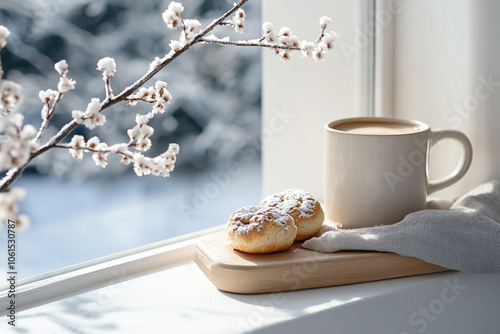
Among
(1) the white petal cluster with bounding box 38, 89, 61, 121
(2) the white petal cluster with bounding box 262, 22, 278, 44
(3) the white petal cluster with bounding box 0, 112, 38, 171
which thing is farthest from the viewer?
(2) the white petal cluster with bounding box 262, 22, 278, 44

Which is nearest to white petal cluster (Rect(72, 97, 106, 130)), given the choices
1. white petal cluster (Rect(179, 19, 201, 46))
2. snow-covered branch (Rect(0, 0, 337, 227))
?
snow-covered branch (Rect(0, 0, 337, 227))

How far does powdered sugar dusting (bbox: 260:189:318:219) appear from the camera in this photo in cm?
82

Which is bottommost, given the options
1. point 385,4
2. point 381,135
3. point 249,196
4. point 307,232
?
point 249,196

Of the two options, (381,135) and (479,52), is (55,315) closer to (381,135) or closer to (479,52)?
(381,135)

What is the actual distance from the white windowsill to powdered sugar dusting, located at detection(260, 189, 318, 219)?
113 millimetres

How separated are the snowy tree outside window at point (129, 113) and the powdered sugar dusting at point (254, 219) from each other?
14 cm

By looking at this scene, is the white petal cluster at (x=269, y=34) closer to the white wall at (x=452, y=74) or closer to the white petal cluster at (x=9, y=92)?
the white petal cluster at (x=9, y=92)

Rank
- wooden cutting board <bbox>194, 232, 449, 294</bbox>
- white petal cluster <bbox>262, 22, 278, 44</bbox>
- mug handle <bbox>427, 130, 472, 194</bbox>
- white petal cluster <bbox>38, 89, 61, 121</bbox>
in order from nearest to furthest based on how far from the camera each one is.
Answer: white petal cluster <bbox>38, 89, 61, 121</bbox> < white petal cluster <bbox>262, 22, 278, 44</bbox> < wooden cutting board <bbox>194, 232, 449, 294</bbox> < mug handle <bbox>427, 130, 472, 194</bbox>

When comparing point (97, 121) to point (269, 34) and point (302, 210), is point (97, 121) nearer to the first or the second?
point (269, 34)

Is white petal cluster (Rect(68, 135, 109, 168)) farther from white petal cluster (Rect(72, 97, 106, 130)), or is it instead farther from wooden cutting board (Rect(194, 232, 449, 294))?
wooden cutting board (Rect(194, 232, 449, 294))

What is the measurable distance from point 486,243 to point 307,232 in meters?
0.24

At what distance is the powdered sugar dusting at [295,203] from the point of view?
82cm

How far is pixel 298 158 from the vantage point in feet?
3.68

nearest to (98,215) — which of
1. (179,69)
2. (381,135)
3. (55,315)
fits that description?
(179,69)
